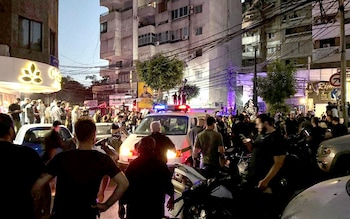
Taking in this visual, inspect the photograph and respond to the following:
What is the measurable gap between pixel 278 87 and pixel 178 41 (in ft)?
57.9

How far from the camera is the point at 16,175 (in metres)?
3.20

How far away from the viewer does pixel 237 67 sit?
49500mm

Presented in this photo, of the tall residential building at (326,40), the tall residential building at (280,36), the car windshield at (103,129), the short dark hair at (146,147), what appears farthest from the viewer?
the tall residential building at (280,36)

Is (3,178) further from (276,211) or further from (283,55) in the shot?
(283,55)

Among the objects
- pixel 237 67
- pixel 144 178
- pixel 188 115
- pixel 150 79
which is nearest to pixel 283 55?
pixel 237 67

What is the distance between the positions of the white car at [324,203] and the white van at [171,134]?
18.7ft

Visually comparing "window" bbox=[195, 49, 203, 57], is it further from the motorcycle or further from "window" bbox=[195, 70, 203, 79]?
the motorcycle

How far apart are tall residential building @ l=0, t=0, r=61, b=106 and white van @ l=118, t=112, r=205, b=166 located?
8462mm

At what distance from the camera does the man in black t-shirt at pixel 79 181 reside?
130 inches

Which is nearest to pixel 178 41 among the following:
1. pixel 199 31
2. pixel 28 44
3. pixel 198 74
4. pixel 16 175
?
pixel 199 31

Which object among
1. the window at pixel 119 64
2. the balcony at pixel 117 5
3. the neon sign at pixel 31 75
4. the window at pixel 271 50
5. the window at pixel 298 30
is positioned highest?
the balcony at pixel 117 5

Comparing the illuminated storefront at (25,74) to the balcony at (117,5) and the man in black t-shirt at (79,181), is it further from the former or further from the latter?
the balcony at (117,5)

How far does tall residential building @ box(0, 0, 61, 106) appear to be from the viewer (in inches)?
715

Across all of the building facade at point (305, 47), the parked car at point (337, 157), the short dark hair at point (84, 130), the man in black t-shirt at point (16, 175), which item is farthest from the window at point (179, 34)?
the man in black t-shirt at point (16, 175)
